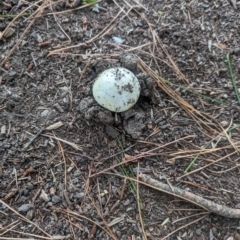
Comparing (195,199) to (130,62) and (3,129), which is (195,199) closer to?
(130,62)

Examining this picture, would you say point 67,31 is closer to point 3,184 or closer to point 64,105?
point 64,105

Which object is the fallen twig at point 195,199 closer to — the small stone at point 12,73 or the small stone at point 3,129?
the small stone at point 3,129

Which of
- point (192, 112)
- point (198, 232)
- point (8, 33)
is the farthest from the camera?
point (8, 33)

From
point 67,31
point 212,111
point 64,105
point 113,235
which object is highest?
point 67,31

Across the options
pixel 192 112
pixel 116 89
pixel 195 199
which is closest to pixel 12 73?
pixel 116 89

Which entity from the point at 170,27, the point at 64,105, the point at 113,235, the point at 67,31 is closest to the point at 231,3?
the point at 170,27

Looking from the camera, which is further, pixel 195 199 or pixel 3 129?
pixel 3 129

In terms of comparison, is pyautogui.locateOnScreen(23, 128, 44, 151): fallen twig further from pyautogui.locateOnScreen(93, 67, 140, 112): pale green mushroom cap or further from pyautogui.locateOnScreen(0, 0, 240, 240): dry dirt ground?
pyautogui.locateOnScreen(93, 67, 140, 112): pale green mushroom cap
